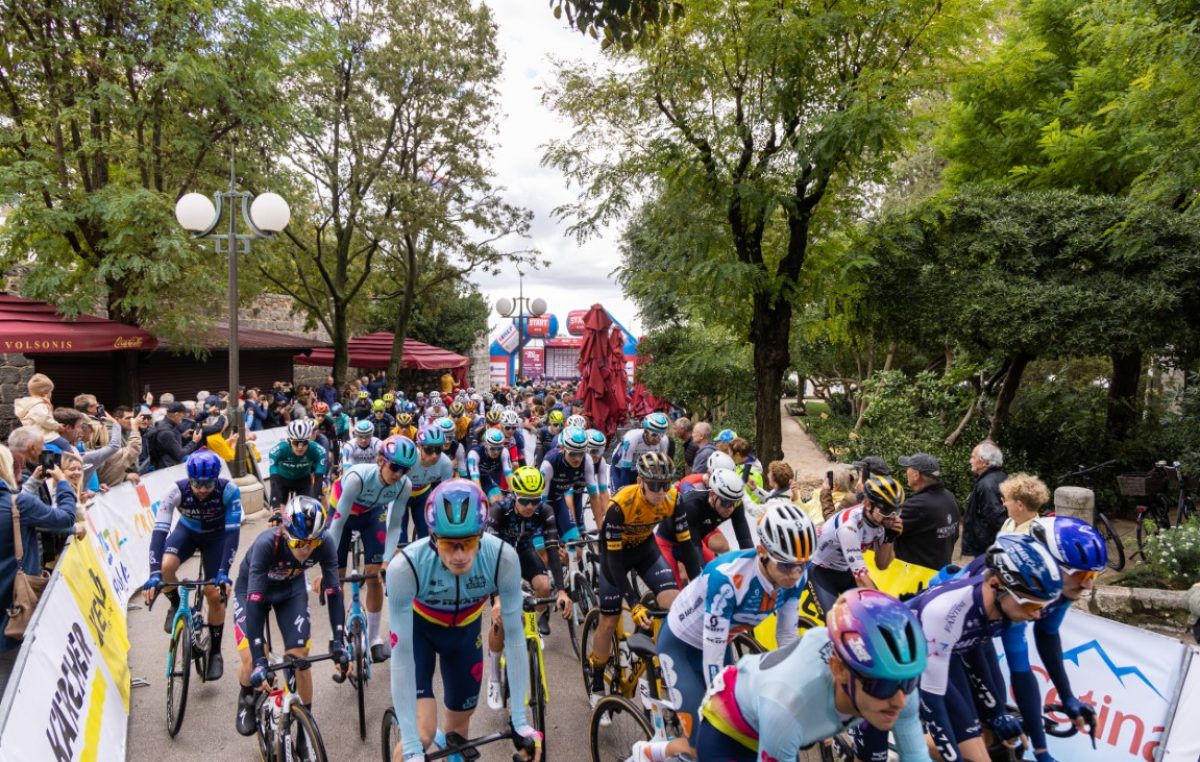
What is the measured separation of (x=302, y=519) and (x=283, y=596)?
2.41ft

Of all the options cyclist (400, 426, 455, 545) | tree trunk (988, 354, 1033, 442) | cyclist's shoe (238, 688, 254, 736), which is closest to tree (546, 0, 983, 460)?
tree trunk (988, 354, 1033, 442)

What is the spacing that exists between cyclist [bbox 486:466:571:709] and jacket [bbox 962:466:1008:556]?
12.0 feet

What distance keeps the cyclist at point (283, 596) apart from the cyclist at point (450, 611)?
1026 mm

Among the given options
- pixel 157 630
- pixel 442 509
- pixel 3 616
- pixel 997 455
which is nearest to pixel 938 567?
pixel 997 455

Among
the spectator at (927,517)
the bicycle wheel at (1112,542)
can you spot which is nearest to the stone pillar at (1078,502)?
the bicycle wheel at (1112,542)

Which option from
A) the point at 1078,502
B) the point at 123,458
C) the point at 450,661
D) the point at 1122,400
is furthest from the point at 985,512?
the point at 123,458

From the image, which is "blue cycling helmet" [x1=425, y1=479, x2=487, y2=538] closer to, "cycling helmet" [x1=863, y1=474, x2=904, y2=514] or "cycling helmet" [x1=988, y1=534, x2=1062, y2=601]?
"cycling helmet" [x1=988, y1=534, x2=1062, y2=601]

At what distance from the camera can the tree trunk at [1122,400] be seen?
12492mm

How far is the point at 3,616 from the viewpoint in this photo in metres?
4.55

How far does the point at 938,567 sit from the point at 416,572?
13.3 feet

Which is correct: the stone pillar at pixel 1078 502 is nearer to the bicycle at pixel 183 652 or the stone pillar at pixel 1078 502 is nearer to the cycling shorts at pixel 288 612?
the cycling shorts at pixel 288 612

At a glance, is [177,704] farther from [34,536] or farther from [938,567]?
[938,567]

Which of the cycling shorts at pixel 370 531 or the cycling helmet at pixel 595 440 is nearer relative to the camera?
the cycling shorts at pixel 370 531

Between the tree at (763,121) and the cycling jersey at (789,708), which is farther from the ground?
the tree at (763,121)
